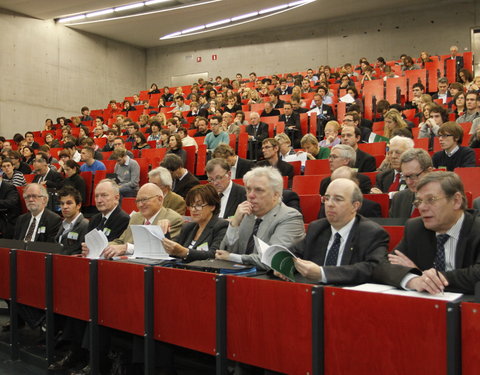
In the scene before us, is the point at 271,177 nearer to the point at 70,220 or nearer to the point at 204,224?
the point at 204,224

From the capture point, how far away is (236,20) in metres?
14.8

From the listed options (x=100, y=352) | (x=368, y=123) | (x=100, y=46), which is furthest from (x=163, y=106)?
(x=100, y=352)

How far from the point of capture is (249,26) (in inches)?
594

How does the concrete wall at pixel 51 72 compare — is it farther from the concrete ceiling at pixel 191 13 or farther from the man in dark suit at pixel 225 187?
the man in dark suit at pixel 225 187

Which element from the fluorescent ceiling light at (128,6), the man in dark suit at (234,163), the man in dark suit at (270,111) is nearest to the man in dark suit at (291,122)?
the man in dark suit at (270,111)

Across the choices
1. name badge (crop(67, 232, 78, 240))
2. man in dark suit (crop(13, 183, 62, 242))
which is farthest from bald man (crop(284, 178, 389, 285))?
man in dark suit (crop(13, 183, 62, 242))

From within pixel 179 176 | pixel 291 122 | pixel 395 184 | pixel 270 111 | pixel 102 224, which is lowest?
pixel 102 224

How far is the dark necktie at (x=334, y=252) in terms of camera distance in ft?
7.18

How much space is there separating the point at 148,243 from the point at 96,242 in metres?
Result: 0.32

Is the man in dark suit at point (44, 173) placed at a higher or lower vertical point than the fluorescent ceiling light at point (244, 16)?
lower

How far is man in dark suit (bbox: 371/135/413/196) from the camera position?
371cm

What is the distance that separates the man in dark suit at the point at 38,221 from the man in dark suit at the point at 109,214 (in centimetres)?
74

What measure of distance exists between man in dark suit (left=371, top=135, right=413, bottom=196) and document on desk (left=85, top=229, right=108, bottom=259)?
1.98 meters

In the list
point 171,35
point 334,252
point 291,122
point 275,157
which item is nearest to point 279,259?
point 334,252
